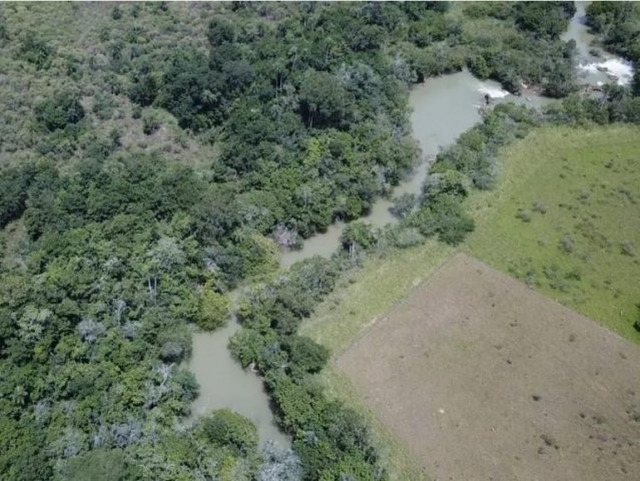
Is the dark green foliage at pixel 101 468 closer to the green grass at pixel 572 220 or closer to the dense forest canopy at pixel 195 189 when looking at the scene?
the dense forest canopy at pixel 195 189

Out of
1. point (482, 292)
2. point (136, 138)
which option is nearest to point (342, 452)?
point (482, 292)

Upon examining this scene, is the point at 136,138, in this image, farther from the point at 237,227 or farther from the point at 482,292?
the point at 482,292

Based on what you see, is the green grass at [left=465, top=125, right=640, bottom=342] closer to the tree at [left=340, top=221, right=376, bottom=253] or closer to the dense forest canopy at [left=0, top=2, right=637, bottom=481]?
the dense forest canopy at [left=0, top=2, right=637, bottom=481]

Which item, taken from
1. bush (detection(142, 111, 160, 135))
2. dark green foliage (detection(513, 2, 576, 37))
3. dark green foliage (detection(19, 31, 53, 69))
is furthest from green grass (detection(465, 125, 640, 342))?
dark green foliage (detection(19, 31, 53, 69))

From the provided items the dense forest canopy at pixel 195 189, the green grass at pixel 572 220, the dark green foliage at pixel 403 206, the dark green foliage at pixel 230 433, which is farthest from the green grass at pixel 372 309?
the dark green foliage at pixel 230 433

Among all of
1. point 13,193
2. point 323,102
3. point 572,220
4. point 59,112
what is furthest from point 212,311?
point 572,220

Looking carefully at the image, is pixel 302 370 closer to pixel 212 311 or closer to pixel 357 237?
pixel 212 311
